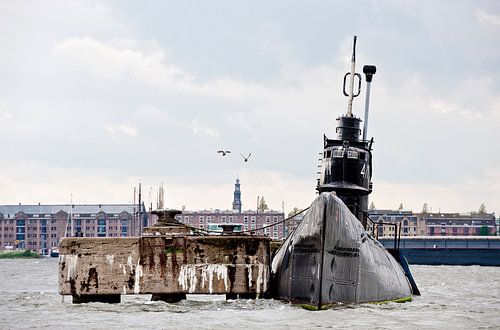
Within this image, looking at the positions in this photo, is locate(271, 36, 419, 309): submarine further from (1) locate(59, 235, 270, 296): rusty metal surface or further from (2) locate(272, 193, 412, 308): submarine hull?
(1) locate(59, 235, 270, 296): rusty metal surface

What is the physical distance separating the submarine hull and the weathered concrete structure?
1543 mm

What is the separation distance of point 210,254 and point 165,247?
169cm

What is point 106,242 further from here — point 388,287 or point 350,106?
A: point 350,106

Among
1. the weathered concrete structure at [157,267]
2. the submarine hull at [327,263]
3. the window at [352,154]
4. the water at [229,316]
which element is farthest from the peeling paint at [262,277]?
the window at [352,154]

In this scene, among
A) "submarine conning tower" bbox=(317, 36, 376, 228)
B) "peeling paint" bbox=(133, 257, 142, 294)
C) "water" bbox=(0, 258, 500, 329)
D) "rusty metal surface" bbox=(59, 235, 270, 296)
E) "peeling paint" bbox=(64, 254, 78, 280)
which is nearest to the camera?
"water" bbox=(0, 258, 500, 329)

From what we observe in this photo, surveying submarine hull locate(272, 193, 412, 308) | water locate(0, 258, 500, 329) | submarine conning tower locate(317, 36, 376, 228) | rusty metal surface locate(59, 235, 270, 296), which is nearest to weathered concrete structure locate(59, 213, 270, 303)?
rusty metal surface locate(59, 235, 270, 296)

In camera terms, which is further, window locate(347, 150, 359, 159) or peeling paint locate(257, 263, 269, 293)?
window locate(347, 150, 359, 159)

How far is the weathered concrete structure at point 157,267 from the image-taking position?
33156mm

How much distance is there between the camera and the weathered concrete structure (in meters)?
33.2

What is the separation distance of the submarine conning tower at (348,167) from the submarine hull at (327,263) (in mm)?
5005

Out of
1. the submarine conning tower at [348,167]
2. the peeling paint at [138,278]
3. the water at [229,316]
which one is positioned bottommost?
the water at [229,316]

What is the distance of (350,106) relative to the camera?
1751 inches

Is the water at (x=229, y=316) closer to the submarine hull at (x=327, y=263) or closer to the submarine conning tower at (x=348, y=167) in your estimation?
the submarine hull at (x=327, y=263)

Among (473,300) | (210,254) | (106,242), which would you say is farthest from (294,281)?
(473,300)
